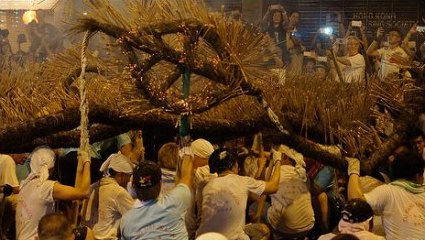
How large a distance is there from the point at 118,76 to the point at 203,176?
3.17 feet

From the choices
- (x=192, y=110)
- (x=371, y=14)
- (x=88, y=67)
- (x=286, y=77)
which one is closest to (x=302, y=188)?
(x=286, y=77)

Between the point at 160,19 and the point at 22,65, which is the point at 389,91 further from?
the point at 22,65

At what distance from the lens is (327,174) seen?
17.9 feet

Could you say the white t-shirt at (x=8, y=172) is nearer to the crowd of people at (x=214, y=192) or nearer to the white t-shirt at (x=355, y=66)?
the crowd of people at (x=214, y=192)

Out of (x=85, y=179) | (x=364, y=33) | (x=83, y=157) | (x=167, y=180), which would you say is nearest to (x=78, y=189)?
(x=85, y=179)

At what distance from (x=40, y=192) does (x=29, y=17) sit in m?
5.10

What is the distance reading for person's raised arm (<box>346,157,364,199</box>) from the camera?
4289 mm

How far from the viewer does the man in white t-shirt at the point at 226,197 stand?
4539 millimetres

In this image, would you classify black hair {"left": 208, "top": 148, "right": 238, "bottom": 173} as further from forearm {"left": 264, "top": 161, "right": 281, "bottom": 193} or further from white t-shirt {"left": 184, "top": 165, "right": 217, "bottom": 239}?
forearm {"left": 264, "top": 161, "right": 281, "bottom": 193}

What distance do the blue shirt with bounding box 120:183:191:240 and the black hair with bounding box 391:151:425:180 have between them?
1203 mm

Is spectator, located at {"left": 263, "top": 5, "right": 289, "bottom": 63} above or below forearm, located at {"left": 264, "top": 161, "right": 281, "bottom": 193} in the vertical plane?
above

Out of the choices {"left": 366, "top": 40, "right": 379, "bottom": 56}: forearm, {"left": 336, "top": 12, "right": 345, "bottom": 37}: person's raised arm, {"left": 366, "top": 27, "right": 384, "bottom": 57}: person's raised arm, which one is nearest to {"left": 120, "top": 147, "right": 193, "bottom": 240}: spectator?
{"left": 366, "top": 27, "right": 384, "bottom": 57}: person's raised arm

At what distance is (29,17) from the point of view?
9188 mm

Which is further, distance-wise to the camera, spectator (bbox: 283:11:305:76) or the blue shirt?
spectator (bbox: 283:11:305:76)
